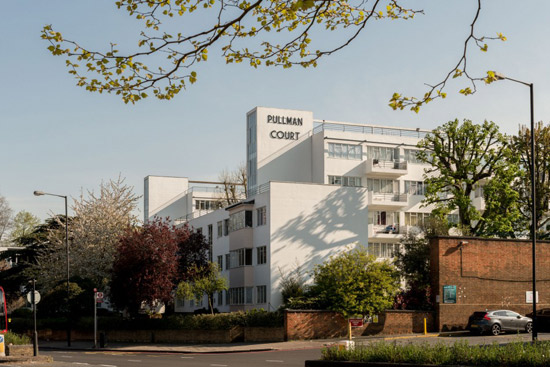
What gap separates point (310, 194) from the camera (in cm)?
5406

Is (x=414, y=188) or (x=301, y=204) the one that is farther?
(x=414, y=188)

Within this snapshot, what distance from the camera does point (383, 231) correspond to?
6956 centimetres

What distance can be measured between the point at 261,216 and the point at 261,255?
277 centimetres

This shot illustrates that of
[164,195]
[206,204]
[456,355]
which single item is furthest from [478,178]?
[164,195]

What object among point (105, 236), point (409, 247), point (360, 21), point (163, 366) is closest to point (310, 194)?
point (409, 247)

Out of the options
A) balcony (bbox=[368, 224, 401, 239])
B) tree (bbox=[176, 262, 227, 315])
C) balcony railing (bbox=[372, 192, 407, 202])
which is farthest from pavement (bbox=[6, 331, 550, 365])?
balcony railing (bbox=[372, 192, 407, 202])

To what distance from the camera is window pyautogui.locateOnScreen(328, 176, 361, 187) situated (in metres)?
70.6

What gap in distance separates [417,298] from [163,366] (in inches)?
892

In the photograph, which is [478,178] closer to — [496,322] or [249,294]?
[496,322]

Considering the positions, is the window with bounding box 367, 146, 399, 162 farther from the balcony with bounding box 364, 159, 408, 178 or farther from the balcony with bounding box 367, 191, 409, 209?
the balcony with bounding box 367, 191, 409, 209

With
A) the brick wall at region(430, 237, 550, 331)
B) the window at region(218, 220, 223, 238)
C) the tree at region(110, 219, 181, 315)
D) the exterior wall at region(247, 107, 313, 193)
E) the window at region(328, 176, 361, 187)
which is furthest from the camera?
the exterior wall at region(247, 107, 313, 193)

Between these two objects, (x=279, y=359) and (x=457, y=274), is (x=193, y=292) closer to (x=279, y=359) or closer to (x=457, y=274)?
(x=457, y=274)

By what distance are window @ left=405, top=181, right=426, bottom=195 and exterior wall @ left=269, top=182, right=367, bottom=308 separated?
1991cm

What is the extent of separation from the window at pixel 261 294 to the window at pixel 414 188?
80.9ft
